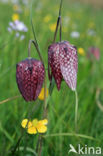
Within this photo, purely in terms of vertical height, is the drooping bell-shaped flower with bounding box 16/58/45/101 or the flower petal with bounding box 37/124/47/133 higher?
the drooping bell-shaped flower with bounding box 16/58/45/101

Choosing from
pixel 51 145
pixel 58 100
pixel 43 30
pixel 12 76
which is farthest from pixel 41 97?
pixel 43 30

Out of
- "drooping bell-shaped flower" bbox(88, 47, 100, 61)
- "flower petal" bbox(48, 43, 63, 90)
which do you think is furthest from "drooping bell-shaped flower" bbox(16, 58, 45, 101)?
"drooping bell-shaped flower" bbox(88, 47, 100, 61)

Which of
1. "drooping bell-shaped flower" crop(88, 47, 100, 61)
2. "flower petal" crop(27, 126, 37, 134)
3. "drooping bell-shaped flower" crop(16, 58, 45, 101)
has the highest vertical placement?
"drooping bell-shaped flower" crop(88, 47, 100, 61)

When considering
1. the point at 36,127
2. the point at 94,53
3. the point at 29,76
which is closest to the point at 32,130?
the point at 36,127

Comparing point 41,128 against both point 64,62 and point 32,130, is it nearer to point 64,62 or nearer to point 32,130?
point 32,130

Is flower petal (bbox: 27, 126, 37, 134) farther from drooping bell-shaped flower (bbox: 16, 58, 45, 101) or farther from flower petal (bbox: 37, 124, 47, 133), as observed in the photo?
drooping bell-shaped flower (bbox: 16, 58, 45, 101)

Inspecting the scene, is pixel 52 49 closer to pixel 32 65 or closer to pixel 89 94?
pixel 32 65

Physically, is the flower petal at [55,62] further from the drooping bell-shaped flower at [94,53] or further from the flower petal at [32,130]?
the drooping bell-shaped flower at [94,53]
